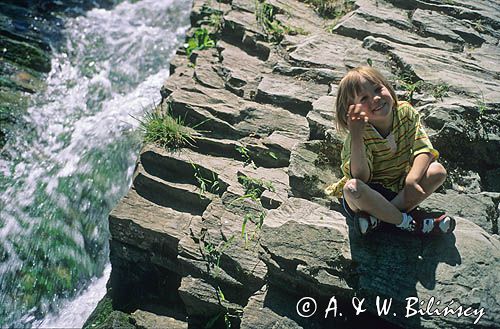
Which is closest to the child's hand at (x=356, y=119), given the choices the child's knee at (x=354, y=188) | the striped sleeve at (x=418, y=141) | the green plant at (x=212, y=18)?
the child's knee at (x=354, y=188)

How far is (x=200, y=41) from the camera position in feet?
23.2

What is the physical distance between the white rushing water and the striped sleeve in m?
3.20

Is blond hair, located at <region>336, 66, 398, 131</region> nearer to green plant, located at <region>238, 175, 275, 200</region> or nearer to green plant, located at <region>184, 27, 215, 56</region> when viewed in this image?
green plant, located at <region>238, 175, 275, 200</region>

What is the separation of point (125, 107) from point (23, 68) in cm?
176

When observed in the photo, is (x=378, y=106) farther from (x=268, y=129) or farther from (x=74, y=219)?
(x=74, y=219)

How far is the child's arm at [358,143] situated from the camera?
12.3 ft

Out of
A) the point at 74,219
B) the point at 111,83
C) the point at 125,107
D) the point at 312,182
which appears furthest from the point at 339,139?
the point at 111,83

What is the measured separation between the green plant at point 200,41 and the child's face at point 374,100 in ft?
11.2

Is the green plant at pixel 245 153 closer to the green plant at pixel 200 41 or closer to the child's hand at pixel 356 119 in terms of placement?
the child's hand at pixel 356 119

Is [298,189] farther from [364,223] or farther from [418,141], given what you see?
[418,141]

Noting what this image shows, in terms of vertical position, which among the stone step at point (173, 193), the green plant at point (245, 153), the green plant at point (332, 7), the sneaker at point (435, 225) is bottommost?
the stone step at point (173, 193)

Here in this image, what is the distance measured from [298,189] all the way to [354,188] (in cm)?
92

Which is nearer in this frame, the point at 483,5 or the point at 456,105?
the point at 456,105

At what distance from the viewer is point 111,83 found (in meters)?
8.07
